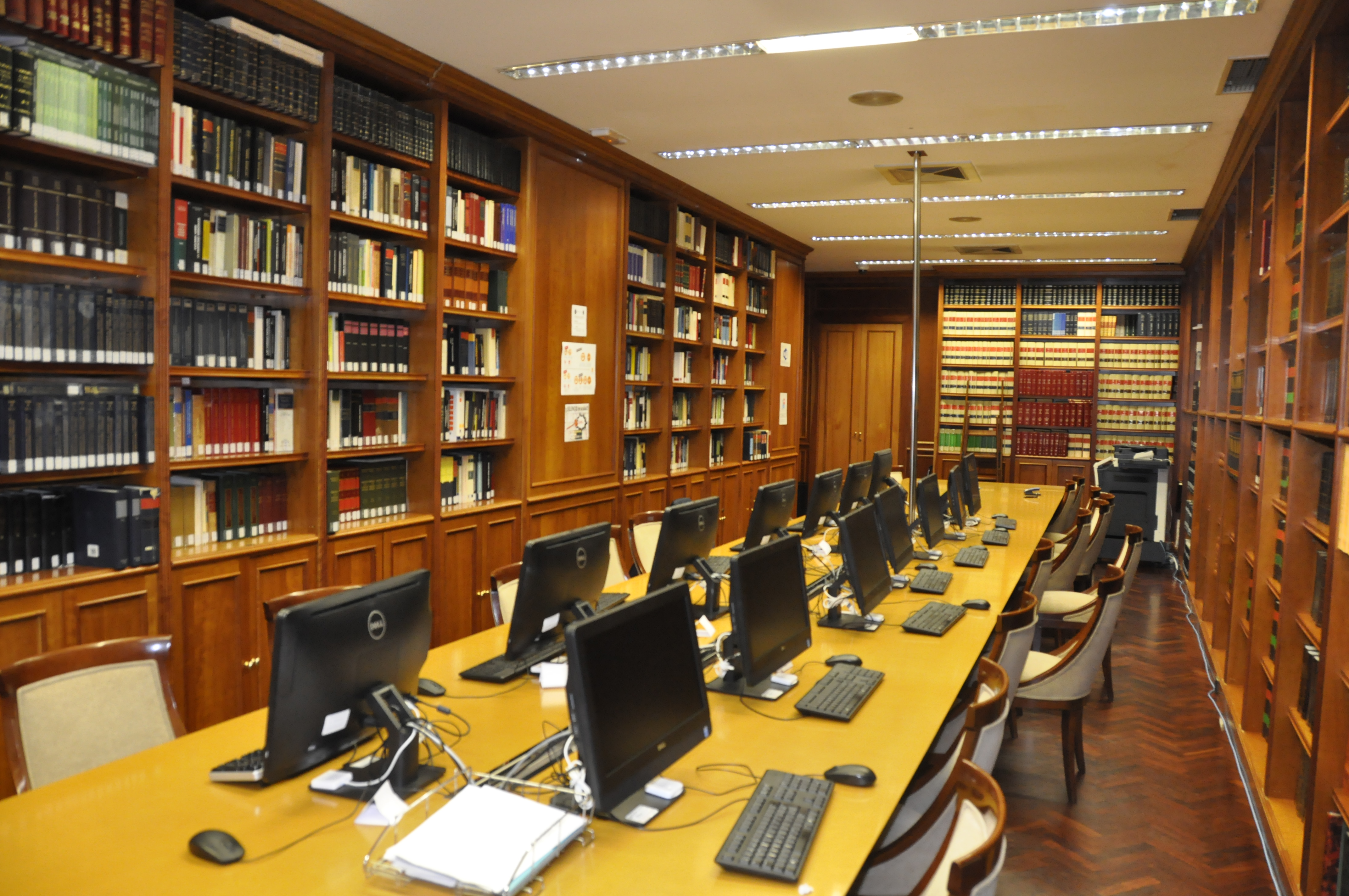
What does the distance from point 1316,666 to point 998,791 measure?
215cm

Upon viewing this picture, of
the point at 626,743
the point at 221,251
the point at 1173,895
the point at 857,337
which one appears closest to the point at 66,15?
the point at 221,251

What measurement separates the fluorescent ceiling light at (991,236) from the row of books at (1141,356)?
2540 millimetres

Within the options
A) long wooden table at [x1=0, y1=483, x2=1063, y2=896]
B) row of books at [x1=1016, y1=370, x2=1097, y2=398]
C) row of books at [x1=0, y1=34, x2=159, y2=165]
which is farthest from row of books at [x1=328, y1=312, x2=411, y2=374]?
row of books at [x1=1016, y1=370, x2=1097, y2=398]

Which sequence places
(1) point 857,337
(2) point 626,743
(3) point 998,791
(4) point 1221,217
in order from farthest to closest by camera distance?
(1) point 857,337 → (4) point 1221,217 → (2) point 626,743 → (3) point 998,791

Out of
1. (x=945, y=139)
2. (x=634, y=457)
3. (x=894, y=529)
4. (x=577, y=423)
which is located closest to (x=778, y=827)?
(x=894, y=529)

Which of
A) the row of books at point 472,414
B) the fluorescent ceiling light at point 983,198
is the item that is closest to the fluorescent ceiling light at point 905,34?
the row of books at point 472,414

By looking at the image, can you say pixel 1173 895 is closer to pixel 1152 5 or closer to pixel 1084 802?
pixel 1084 802

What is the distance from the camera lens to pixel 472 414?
5.22m

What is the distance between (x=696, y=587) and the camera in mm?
4148

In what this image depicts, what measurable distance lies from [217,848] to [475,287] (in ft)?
12.5

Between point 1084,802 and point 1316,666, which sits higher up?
point 1316,666

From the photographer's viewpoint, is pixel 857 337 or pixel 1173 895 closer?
pixel 1173 895

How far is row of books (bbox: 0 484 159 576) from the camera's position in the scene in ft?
10.6

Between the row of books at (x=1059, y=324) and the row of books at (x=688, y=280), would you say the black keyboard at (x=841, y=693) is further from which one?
the row of books at (x=1059, y=324)
